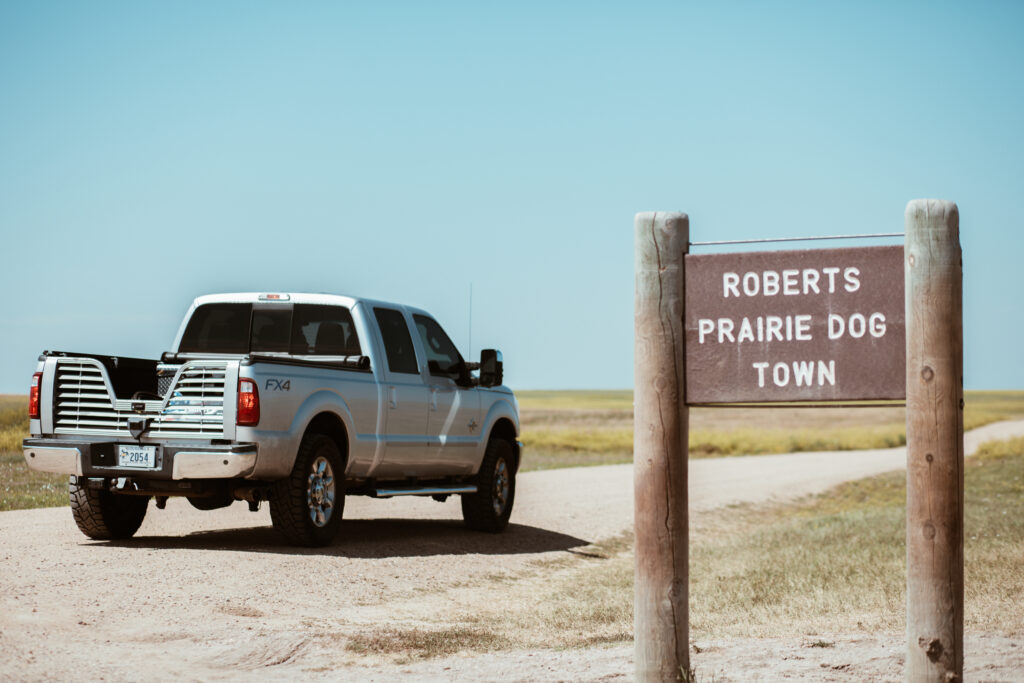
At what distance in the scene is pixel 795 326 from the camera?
21.1 ft

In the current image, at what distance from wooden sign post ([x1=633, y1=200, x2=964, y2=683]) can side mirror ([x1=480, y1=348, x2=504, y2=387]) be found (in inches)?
322

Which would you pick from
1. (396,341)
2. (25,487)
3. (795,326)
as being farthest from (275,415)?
(25,487)

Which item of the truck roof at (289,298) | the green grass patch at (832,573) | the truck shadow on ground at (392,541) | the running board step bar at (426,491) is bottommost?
the green grass patch at (832,573)

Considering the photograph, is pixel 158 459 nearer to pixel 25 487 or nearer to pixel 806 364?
pixel 806 364

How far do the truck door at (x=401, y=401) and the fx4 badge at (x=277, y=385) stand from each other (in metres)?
1.57

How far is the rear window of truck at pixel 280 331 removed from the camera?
13.8 m

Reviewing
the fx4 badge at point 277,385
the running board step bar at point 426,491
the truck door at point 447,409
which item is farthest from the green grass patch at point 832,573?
the fx4 badge at point 277,385

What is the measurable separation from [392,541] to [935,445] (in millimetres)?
8905

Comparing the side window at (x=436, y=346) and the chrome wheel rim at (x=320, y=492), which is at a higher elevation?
the side window at (x=436, y=346)

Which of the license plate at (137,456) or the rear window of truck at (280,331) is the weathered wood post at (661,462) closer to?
the license plate at (137,456)

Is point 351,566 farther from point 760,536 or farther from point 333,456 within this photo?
point 760,536

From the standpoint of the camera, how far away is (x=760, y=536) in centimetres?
1773

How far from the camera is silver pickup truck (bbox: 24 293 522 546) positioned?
12.0 m

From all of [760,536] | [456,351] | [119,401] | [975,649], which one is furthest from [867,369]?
[760,536]
